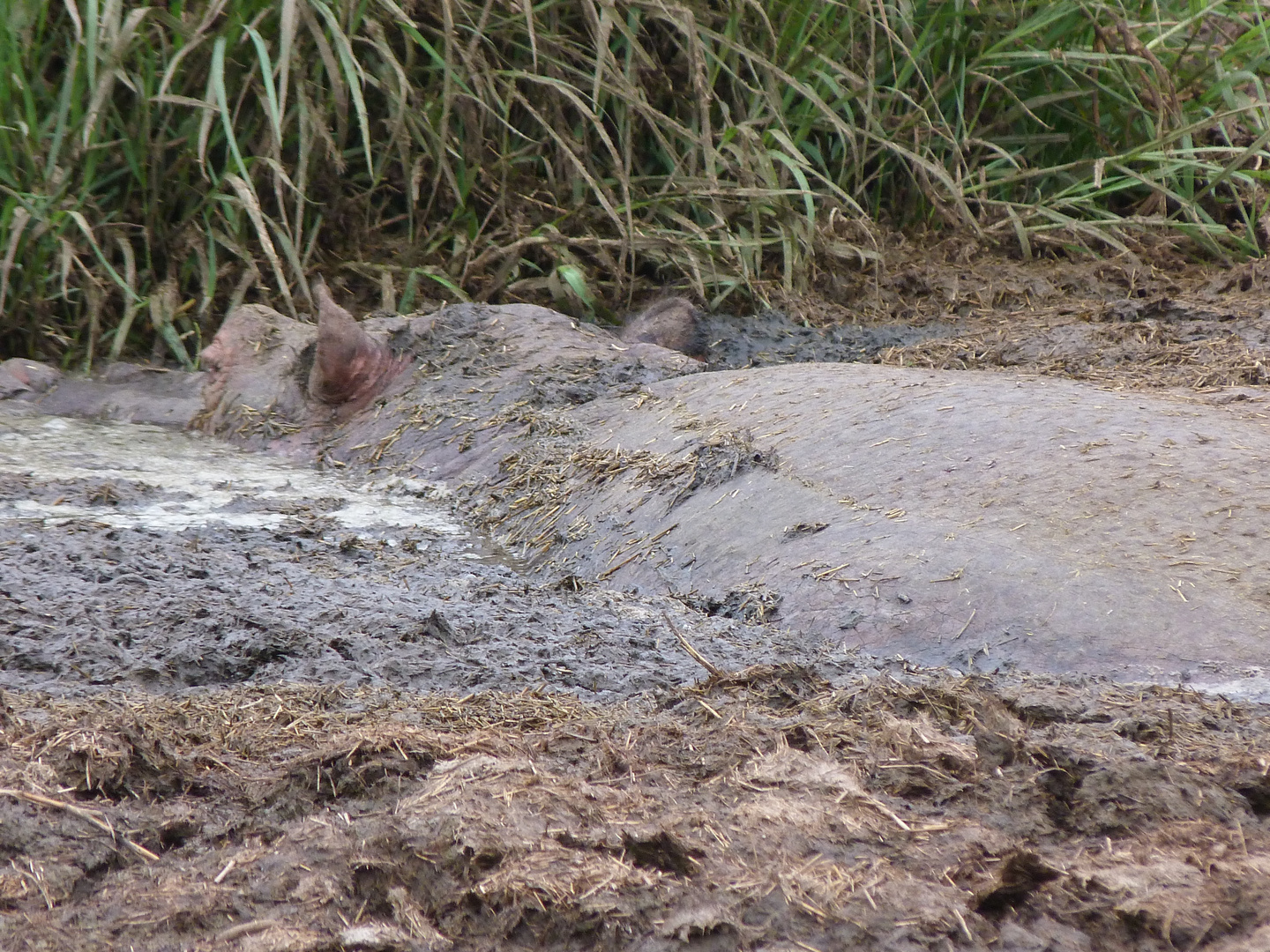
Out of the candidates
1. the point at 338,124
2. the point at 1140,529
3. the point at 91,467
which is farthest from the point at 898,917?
the point at 338,124

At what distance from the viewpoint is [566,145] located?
612 cm

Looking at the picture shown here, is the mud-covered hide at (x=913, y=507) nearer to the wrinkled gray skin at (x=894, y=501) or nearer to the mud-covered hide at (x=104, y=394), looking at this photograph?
the wrinkled gray skin at (x=894, y=501)

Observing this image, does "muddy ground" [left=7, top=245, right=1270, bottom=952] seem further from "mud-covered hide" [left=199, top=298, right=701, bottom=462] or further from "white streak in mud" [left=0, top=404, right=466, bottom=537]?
"mud-covered hide" [left=199, top=298, right=701, bottom=462]

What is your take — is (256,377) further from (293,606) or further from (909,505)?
(909,505)

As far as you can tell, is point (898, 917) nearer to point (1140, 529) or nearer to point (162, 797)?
point (162, 797)

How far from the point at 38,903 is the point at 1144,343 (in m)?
4.23

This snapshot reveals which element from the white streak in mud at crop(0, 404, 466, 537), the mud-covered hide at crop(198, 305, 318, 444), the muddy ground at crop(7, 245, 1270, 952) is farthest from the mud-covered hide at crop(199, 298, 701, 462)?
the muddy ground at crop(7, 245, 1270, 952)

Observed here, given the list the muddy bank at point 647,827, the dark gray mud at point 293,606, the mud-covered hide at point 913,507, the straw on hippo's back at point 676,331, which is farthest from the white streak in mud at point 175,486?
the muddy bank at point 647,827

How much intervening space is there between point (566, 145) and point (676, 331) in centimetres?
119

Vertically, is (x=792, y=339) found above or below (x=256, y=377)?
above

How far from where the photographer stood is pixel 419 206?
20.7ft

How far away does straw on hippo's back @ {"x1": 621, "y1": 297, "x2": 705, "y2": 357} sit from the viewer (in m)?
5.55

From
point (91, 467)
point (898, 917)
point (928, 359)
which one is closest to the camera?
point (898, 917)

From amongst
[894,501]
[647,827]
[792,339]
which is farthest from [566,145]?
[647,827]
